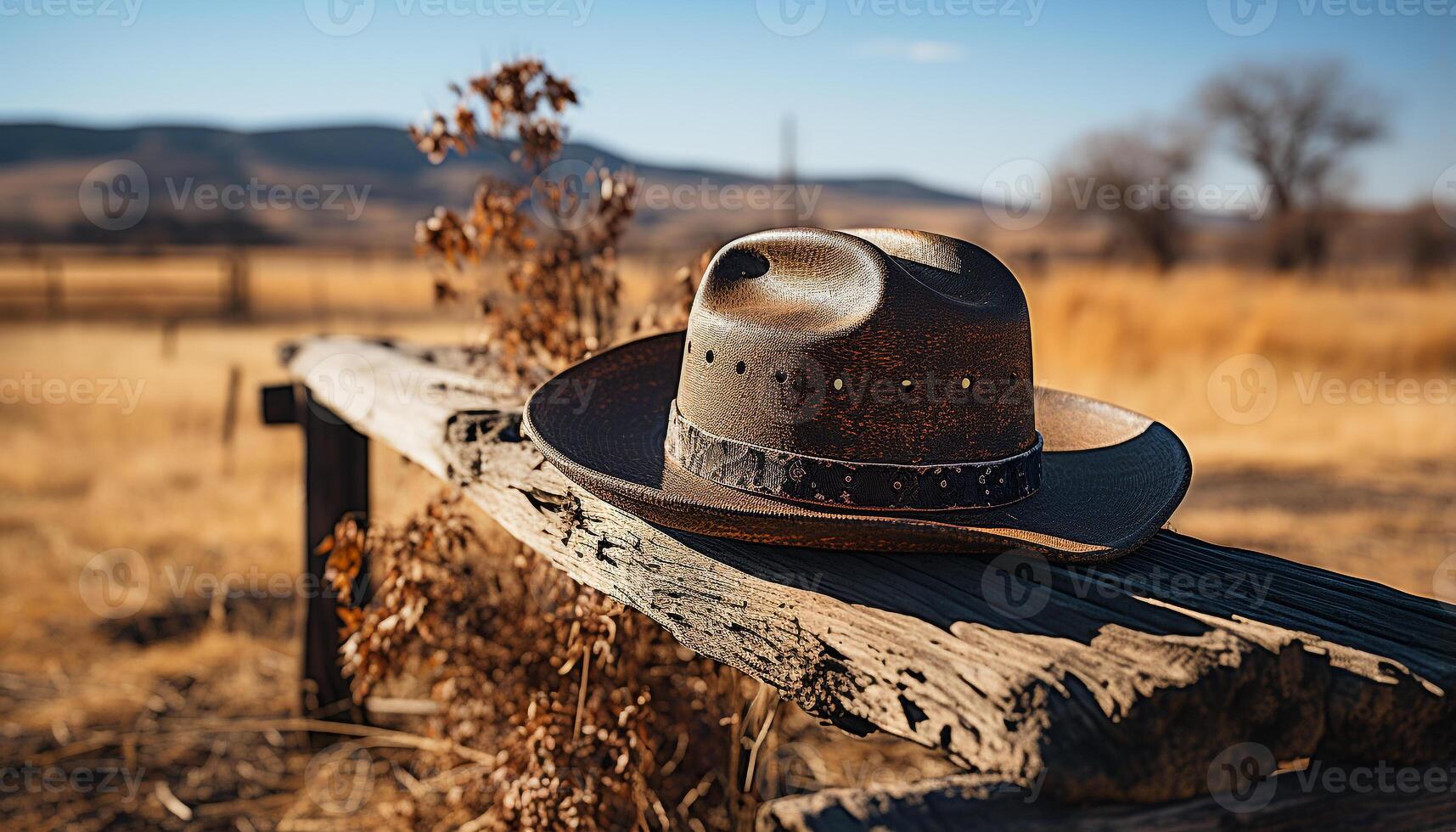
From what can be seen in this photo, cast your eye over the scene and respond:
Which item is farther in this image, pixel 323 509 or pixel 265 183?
pixel 265 183

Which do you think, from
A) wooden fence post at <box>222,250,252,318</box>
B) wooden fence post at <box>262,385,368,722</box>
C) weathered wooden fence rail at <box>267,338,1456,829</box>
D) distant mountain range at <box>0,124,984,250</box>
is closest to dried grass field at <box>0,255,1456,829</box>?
wooden fence post at <box>262,385,368,722</box>

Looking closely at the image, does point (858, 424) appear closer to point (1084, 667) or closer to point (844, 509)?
point (844, 509)

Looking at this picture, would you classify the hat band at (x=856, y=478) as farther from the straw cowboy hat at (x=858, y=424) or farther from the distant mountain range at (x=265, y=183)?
the distant mountain range at (x=265, y=183)

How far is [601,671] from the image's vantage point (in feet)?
9.18

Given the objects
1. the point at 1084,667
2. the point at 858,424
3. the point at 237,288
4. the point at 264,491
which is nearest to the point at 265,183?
the point at 237,288

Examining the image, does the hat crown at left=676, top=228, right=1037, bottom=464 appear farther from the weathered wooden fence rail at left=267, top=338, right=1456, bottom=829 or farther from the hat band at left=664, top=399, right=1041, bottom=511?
the weathered wooden fence rail at left=267, top=338, right=1456, bottom=829

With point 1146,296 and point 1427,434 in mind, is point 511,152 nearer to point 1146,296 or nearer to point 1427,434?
point 1427,434

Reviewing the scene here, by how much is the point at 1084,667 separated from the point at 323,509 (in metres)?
3.60

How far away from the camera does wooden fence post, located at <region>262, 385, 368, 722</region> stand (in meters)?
4.21

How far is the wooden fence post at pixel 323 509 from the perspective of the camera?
421 centimetres

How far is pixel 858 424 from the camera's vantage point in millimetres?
1752

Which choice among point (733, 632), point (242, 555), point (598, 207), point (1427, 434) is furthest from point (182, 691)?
point (1427, 434)

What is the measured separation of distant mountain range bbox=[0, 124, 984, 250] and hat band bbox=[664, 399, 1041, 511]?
50.9 metres

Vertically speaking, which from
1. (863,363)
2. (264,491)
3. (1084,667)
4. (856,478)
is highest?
(863,363)
